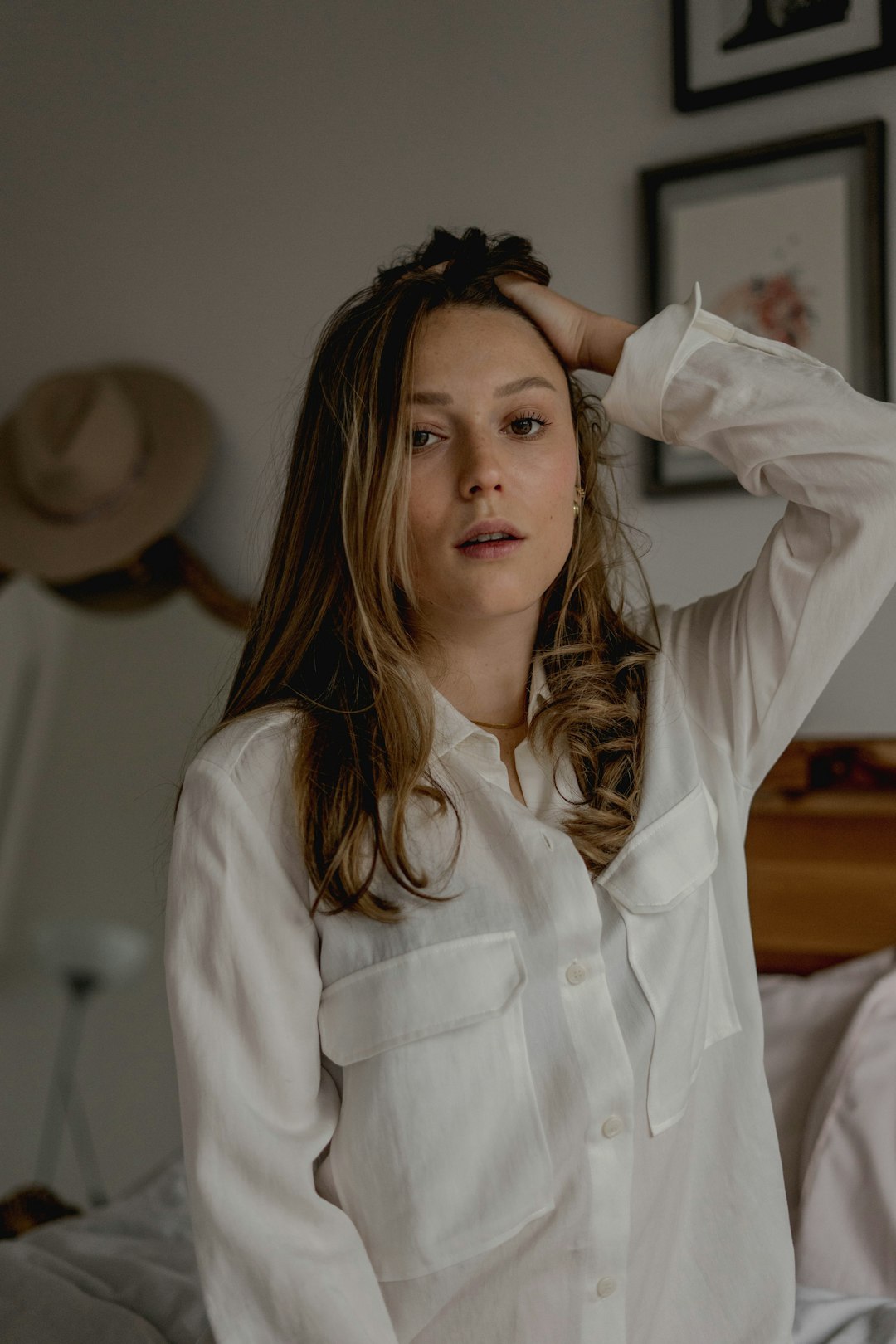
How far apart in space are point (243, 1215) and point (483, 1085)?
0.67 ft

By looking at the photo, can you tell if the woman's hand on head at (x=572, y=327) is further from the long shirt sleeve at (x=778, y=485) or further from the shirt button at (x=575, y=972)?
the shirt button at (x=575, y=972)

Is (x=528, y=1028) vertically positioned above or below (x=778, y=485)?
below

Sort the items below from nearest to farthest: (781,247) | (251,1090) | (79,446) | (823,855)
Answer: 1. (251,1090)
2. (823,855)
3. (781,247)
4. (79,446)

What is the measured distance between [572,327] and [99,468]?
1149mm

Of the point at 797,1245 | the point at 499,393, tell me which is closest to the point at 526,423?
the point at 499,393

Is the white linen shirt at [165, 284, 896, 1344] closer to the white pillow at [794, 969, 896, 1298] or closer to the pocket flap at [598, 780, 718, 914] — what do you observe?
the pocket flap at [598, 780, 718, 914]

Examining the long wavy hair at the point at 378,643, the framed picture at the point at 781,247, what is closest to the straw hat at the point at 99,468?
the framed picture at the point at 781,247

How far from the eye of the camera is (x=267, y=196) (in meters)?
2.11

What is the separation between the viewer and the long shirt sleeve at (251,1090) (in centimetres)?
91

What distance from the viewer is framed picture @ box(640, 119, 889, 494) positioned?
1608 millimetres

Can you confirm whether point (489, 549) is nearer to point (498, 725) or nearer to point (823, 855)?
point (498, 725)

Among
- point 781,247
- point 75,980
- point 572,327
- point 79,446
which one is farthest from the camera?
point 75,980

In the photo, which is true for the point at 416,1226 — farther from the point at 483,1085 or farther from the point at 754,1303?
the point at 754,1303

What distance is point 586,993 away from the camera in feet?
3.24
